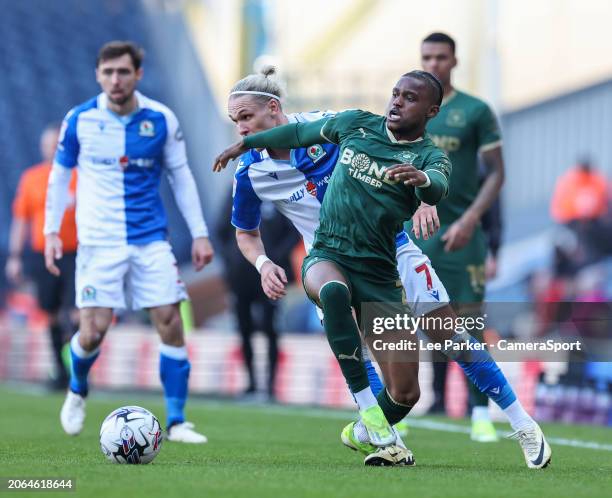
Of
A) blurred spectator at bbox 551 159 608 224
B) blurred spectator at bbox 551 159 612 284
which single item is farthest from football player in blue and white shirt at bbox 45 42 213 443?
blurred spectator at bbox 551 159 608 224

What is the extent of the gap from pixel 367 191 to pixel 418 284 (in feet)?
2.28

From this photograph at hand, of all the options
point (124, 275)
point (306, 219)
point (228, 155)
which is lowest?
point (124, 275)

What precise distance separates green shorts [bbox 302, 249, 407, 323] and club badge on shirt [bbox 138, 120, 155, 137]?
7.20ft

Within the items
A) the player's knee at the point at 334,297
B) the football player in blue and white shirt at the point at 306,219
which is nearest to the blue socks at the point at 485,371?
the football player in blue and white shirt at the point at 306,219

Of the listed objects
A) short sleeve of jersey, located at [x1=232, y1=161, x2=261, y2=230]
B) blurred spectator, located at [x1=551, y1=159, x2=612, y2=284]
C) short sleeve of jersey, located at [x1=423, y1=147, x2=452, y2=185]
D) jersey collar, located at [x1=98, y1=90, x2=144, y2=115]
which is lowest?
blurred spectator, located at [x1=551, y1=159, x2=612, y2=284]

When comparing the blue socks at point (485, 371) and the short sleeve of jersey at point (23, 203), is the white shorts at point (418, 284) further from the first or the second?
the short sleeve of jersey at point (23, 203)

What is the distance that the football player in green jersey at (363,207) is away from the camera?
261 inches

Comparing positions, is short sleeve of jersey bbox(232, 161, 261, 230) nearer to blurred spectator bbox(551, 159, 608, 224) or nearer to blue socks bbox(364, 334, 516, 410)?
blue socks bbox(364, 334, 516, 410)

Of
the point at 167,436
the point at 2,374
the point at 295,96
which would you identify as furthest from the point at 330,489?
the point at 295,96

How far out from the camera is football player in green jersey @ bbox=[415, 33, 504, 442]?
9039mm

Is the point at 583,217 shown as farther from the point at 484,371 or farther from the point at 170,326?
the point at 484,371

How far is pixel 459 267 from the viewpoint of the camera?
30.6 ft

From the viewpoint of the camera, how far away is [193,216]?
8828 millimetres

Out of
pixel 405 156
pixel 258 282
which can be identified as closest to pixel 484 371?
pixel 405 156
